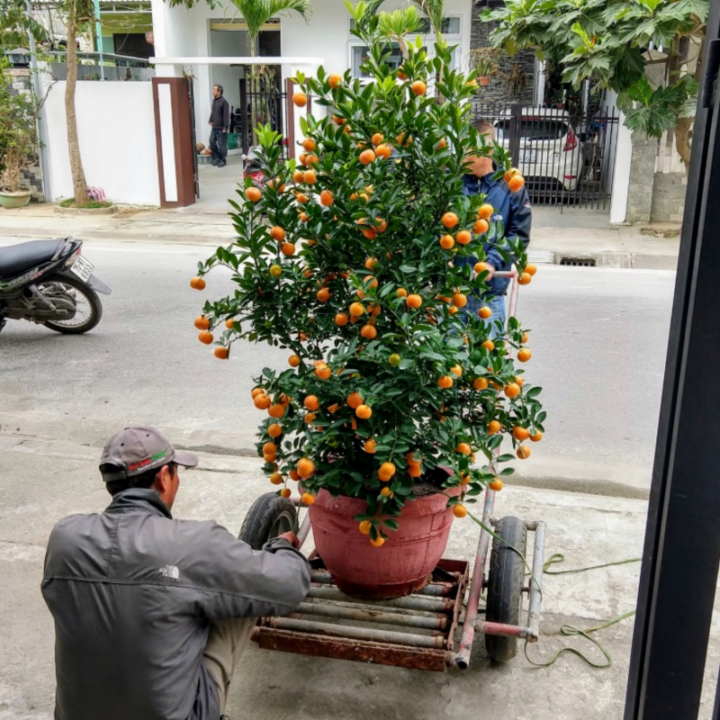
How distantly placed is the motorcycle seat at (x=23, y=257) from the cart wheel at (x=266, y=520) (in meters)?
4.64

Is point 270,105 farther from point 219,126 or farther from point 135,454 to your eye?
point 135,454

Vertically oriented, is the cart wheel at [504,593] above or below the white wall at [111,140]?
below

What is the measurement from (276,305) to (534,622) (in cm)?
139

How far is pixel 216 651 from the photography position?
259cm

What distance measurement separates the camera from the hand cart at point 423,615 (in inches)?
113

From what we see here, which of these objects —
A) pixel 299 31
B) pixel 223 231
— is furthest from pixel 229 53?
pixel 223 231

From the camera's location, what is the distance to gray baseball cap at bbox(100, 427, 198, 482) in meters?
2.50

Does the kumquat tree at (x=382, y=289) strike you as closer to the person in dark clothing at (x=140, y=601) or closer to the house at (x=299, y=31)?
the person in dark clothing at (x=140, y=601)

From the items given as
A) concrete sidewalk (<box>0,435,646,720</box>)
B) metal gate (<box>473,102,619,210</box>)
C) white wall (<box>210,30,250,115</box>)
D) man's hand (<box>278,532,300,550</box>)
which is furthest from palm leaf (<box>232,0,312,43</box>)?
man's hand (<box>278,532,300,550</box>)

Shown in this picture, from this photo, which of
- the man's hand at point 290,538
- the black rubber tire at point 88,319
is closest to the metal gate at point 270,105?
the black rubber tire at point 88,319

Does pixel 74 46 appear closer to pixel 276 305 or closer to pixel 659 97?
pixel 659 97

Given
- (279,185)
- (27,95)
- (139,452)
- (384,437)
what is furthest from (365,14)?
(27,95)

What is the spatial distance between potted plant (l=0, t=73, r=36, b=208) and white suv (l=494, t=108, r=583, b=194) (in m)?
7.83

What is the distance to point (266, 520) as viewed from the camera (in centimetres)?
348
